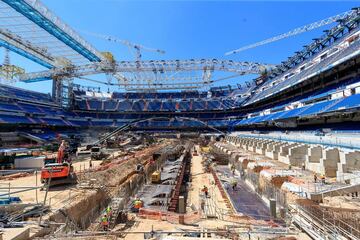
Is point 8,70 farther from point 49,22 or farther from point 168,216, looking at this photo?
point 168,216

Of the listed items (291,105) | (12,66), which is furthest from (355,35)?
(12,66)

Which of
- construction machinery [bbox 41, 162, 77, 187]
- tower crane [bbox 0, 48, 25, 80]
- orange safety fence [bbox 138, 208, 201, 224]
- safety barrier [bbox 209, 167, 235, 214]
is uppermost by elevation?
tower crane [bbox 0, 48, 25, 80]

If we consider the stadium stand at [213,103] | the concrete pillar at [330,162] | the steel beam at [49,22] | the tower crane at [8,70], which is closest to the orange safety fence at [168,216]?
the concrete pillar at [330,162]

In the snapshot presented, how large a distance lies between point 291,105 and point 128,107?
6073 cm

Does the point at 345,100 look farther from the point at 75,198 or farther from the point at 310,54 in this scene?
the point at 310,54

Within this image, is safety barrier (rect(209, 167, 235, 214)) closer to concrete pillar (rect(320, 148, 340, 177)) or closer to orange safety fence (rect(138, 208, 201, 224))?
orange safety fence (rect(138, 208, 201, 224))

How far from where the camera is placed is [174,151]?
1796 inches

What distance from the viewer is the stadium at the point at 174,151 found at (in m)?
11.9

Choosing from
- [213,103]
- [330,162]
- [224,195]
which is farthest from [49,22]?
[213,103]

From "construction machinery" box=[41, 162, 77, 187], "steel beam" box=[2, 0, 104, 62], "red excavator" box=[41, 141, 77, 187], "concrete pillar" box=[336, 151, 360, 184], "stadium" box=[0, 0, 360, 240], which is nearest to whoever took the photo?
"stadium" box=[0, 0, 360, 240]

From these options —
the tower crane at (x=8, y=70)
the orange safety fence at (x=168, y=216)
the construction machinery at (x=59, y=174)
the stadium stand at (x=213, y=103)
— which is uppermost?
the tower crane at (x=8, y=70)

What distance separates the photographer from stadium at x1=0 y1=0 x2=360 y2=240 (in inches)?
468

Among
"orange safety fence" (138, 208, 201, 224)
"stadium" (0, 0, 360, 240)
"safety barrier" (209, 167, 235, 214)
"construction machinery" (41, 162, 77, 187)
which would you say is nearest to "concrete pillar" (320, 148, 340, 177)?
"stadium" (0, 0, 360, 240)

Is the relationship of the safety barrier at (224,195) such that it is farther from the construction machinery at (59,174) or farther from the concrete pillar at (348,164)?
the construction machinery at (59,174)
